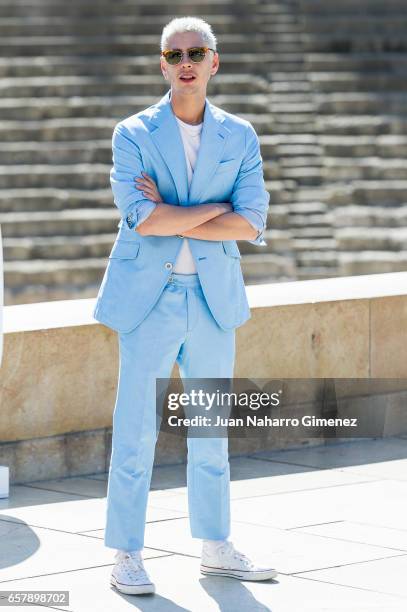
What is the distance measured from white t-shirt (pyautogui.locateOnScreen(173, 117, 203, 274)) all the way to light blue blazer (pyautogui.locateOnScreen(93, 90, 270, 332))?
0.09 ft

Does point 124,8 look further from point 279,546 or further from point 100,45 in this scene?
point 279,546

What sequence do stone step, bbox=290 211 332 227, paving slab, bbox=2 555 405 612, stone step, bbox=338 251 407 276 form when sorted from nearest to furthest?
1. paving slab, bbox=2 555 405 612
2. stone step, bbox=338 251 407 276
3. stone step, bbox=290 211 332 227

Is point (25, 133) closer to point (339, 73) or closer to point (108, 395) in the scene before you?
point (339, 73)

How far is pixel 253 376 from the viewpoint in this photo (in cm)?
726

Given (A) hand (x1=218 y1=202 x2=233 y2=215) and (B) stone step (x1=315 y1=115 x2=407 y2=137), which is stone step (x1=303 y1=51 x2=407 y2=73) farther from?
(A) hand (x1=218 y1=202 x2=233 y2=215)

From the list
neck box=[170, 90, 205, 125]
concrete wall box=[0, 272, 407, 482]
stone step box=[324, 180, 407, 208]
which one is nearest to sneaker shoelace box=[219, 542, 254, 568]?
neck box=[170, 90, 205, 125]

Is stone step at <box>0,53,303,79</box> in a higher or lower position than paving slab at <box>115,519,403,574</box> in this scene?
higher

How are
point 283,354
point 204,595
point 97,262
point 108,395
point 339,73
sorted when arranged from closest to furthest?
point 204,595 < point 108,395 < point 283,354 < point 97,262 < point 339,73

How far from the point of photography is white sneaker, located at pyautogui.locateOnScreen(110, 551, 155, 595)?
15.8 ft

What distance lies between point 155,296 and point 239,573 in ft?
3.29

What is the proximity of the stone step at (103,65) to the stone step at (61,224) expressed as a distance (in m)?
1.86

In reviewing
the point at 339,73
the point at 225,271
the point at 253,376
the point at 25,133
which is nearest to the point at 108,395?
the point at 253,376

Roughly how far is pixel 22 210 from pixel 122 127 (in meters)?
10.4

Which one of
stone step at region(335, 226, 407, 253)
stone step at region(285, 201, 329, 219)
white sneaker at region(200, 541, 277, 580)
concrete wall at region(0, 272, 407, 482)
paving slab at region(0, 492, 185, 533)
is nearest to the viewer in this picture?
white sneaker at region(200, 541, 277, 580)
